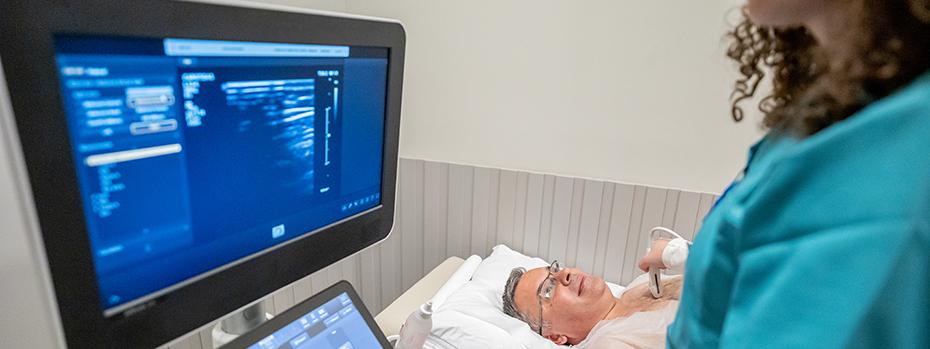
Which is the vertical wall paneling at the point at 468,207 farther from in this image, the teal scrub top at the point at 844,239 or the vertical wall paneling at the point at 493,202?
the teal scrub top at the point at 844,239

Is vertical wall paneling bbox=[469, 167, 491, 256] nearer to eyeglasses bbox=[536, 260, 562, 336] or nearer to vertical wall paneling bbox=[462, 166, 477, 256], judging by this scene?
vertical wall paneling bbox=[462, 166, 477, 256]

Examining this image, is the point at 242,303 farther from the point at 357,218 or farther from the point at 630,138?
the point at 630,138

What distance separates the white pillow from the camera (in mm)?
1232

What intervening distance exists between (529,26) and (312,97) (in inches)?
45.6

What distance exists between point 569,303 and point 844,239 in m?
1.26

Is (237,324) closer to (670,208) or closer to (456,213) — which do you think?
(456,213)

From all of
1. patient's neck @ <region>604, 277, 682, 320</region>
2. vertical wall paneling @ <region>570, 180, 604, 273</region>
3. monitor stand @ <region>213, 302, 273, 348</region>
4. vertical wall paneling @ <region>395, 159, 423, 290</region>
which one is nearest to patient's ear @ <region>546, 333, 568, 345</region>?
patient's neck @ <region>604, 277, 682, 320</region>

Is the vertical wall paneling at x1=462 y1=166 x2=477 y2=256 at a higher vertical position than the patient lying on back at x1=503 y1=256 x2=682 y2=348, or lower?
higher

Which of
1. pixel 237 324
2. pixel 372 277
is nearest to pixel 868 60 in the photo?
pixel 237 324

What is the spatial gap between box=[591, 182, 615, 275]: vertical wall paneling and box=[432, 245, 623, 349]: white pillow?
87 millimetres

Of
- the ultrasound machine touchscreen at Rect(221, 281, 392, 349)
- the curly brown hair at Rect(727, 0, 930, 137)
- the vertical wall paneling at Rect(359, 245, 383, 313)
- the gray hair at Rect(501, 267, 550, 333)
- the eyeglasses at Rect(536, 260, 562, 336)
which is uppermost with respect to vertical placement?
the curly brown hair at Rect(727, 0, 930, 137)

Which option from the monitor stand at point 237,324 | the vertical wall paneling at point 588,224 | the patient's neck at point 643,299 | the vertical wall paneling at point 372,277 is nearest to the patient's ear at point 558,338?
the patient's neck at point 643,299

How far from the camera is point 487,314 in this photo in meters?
1.40

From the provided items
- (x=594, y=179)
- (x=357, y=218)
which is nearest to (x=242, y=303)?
(x=357, y=218)
